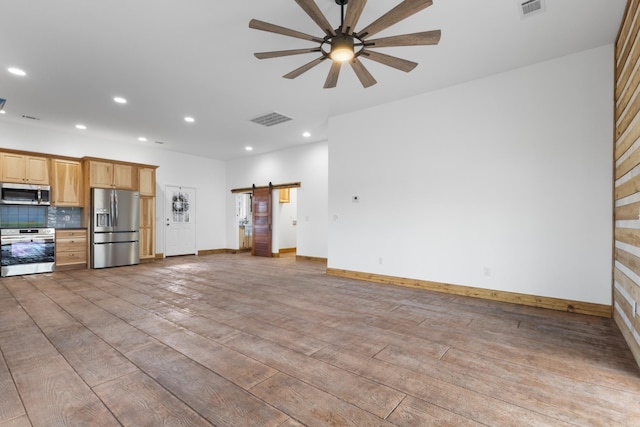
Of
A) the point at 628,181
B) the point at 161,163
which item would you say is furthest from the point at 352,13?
the point at 161,163

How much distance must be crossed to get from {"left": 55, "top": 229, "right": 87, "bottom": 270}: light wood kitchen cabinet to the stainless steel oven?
10 cm

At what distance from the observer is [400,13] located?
237 centimetres

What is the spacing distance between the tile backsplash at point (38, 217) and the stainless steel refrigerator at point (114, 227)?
0.68m

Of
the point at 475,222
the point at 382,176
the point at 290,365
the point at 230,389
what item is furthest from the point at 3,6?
the point at 475,222

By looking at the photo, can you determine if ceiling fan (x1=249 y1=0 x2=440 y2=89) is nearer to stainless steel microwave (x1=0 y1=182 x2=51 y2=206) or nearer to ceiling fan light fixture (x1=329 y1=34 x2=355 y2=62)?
ceiling fan light fixture (x1=329 y1=34 x2=355 y2=62)

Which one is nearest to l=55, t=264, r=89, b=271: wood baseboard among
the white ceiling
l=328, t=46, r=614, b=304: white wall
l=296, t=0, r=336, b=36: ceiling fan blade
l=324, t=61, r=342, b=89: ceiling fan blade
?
the white ceiling

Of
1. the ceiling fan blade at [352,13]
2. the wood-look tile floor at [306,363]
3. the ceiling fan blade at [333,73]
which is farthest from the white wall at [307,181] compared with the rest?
the ceiling fan blade at [352,13]

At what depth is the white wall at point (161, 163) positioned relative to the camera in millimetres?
6329

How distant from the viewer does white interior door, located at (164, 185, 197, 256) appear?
8.58 metres

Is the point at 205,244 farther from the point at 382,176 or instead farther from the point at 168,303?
the point at 382,176

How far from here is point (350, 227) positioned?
568 cm

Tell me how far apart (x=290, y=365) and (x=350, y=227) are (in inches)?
143

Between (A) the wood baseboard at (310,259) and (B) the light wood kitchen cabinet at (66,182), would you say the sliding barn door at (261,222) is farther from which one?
(B) the light wood kitchen cabinet at (66,182)

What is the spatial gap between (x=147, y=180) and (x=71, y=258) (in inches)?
96.0
